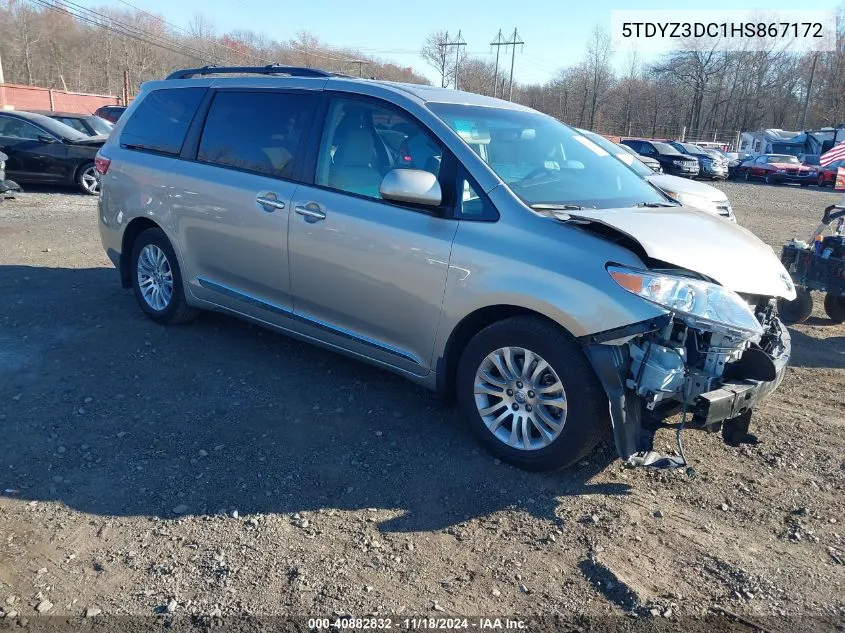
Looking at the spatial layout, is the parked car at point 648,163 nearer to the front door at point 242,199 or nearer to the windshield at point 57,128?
the front door at point 242,199

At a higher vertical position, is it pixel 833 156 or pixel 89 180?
pixel 833 156

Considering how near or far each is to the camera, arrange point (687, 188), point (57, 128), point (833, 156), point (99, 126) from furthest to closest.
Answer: point (99, 126) → point (57, 128) → point (687, 188) → point (833, 156)

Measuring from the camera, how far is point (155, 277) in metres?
5.71

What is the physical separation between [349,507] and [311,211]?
1918 millimetres

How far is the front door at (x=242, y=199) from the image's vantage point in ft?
14.9

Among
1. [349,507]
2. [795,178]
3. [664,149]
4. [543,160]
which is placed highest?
[664,149]

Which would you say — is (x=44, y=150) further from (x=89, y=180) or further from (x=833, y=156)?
(x=833, y=156)

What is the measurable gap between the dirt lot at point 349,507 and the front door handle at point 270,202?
1195 millimetres

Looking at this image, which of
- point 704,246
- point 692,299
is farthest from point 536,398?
point 704,246

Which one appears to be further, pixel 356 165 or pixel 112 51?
pixel 112 51

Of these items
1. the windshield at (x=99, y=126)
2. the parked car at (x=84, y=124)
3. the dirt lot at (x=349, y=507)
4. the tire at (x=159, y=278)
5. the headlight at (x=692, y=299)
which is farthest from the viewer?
the windshield at (x=99, y=126)

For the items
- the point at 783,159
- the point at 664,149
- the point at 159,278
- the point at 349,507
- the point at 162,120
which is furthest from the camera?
the point at 783,159

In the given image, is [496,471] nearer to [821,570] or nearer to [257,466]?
[257,466]

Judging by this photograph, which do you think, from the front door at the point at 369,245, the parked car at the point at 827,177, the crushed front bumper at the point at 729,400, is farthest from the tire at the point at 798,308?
the parked car at the point at 827,177
